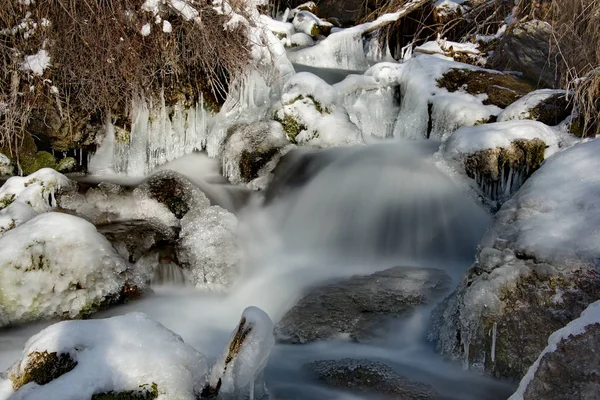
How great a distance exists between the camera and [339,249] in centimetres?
472

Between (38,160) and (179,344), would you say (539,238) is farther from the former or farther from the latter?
(38,160)

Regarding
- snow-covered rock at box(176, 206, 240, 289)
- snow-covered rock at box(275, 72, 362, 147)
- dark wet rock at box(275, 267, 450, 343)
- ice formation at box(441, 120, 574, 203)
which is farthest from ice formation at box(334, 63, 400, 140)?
A: dark wet rock at box(275, 267, 450, 343)

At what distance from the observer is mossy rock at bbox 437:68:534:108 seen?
5.94m

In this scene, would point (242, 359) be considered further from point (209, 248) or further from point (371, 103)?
point (371, 103)

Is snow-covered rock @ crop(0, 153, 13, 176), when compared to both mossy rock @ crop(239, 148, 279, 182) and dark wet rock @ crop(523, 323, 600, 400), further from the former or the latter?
dark wet rock @ crop(523, 323, 600, 400)

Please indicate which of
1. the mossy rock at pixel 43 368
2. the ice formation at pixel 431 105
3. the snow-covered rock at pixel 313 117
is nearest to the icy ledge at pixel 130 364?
the mossy rock at pixel 43 368

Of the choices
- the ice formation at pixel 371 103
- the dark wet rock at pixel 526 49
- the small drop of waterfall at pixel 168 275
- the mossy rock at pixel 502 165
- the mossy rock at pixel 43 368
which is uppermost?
the dark wet rock at pixel 526 49

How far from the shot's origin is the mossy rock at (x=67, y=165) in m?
5.46

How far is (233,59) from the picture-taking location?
5785 mm

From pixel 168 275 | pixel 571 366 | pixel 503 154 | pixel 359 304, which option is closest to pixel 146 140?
pixel 168 275

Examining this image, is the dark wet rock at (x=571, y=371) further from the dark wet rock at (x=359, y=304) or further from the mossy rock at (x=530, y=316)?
the dark wet rock at (x=359, y=304)

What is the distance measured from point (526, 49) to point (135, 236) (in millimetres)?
5688

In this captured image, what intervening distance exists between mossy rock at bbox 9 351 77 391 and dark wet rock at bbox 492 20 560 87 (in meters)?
6.37

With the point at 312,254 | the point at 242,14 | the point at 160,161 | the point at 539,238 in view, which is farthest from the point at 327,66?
the point at 539,238
